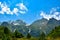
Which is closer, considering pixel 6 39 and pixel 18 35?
pixel 6 39

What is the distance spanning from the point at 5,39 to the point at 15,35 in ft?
173

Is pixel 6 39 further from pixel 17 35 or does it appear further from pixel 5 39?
pixel 17 35

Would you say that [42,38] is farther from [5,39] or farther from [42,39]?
[5,39]

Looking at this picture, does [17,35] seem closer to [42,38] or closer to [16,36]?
[16,36]

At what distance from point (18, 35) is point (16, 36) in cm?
177

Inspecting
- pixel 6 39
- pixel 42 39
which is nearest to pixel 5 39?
pixel 6 39

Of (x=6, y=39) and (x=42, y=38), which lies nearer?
(x=6, y=39)

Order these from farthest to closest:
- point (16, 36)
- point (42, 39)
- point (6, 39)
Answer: point (16, 36) < point (42, 39) < point (6, 39)

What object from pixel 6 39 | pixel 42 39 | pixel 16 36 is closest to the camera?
pixel 6 39

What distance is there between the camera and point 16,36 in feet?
480

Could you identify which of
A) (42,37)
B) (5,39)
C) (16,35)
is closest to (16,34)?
(16,35)

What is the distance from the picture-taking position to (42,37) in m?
116

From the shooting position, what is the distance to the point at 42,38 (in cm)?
11594

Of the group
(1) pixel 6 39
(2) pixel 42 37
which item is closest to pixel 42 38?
(2) pixel 42 37
